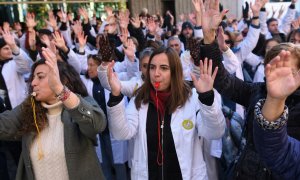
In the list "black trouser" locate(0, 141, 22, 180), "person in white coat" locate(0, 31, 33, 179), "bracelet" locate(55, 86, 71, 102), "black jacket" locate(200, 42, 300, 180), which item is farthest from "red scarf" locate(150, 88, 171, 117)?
"person in white coat" locate(0, 31, 33, 179)

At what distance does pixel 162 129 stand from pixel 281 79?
1.09 m

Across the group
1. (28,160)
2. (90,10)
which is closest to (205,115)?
(28,160)

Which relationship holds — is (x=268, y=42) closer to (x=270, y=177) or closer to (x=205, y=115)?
(x=205, y=115)

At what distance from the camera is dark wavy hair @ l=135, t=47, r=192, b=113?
2156mm

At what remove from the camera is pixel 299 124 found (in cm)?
150

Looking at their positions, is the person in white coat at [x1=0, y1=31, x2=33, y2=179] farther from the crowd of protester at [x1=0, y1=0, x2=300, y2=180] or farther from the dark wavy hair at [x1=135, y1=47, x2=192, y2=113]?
the dark wavy hair at [x1=135, y1=47, x2=192, y2=113]

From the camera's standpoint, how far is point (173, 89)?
2230 mm

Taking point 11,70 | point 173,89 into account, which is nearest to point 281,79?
point 173,89

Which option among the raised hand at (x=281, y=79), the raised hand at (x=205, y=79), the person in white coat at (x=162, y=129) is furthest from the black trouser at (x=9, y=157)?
the raised hand at (x=281, y=79)

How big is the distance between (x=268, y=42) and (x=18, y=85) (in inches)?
117

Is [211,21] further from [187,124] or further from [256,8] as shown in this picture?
[256,8]

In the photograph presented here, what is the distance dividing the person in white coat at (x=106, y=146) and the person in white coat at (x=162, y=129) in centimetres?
Answer: 111

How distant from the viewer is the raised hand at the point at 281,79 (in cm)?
109

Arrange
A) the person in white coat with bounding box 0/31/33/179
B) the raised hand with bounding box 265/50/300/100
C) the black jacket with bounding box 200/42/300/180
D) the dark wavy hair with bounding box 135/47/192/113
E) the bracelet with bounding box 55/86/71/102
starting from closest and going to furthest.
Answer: the raised hand with bounding box 265/50/300/100, the black jacket with bounding box 200/42/300/180, the bracelet with bounding box 55/86/71/102, the dark wavy hair with bounding box 135/47/192/113, the person in white coat with bounding box 0/31/33/179
